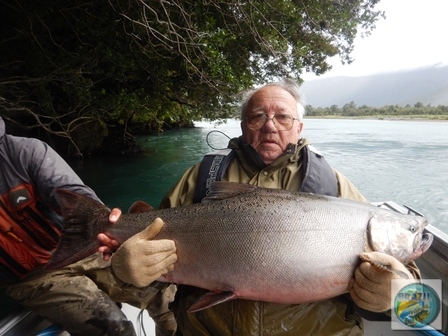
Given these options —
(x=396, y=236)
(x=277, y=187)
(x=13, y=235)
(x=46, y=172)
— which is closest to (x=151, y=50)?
(x=46, y=172)

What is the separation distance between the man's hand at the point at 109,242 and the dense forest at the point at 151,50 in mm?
4707

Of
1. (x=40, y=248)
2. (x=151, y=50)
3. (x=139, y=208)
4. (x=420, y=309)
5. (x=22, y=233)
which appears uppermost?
(x=151, y=50)

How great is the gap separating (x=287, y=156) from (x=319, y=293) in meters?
1.06

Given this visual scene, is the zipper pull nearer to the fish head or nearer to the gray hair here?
the gray hair

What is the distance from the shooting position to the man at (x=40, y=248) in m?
2.81

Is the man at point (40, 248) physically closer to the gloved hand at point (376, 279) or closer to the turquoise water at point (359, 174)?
the gloved hand at point (376, 279)

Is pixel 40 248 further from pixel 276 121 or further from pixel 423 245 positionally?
pixel 423 245

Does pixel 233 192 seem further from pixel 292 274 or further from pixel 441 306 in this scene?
pixel 441 306

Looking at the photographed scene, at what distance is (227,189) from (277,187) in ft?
1.52

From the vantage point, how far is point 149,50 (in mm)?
9094

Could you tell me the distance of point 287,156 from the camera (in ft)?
8.39

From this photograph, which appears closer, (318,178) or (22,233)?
(318,178)

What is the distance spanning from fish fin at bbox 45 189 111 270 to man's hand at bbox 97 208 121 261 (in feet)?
0.16

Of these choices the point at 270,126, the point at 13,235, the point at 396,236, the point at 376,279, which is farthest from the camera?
the point at 13,235
